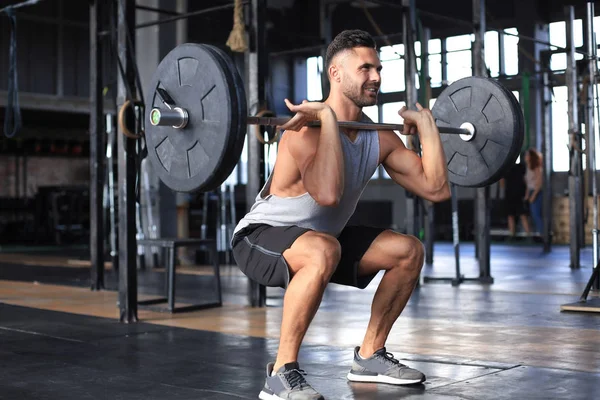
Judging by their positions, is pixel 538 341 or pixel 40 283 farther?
pixel 40 283

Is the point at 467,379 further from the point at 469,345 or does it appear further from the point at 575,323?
the point at 575,323

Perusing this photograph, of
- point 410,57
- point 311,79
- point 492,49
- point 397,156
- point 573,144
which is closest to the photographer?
point 397,156

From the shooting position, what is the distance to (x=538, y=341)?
3291 millimetres

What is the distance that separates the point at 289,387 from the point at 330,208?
0.50 m

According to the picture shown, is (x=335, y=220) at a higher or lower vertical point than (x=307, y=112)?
lower

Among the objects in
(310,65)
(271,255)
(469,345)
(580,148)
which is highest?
(310,65)

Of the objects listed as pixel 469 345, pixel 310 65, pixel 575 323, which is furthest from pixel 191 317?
pixel 310 65

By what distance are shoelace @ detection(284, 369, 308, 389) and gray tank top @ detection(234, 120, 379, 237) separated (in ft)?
1.30

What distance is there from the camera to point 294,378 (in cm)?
228

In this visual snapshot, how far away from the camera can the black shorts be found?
92.1 inches

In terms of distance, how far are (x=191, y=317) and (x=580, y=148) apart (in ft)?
11.4

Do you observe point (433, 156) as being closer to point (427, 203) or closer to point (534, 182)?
point (427, 203)

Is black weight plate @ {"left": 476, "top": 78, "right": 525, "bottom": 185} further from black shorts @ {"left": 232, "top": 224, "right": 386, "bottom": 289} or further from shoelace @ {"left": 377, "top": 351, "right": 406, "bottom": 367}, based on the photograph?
shoelace @ {"left": 377, "top": 351, "right": 406, "bottom": 367}

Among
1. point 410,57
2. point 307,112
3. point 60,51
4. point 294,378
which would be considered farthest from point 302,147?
point 60,51
